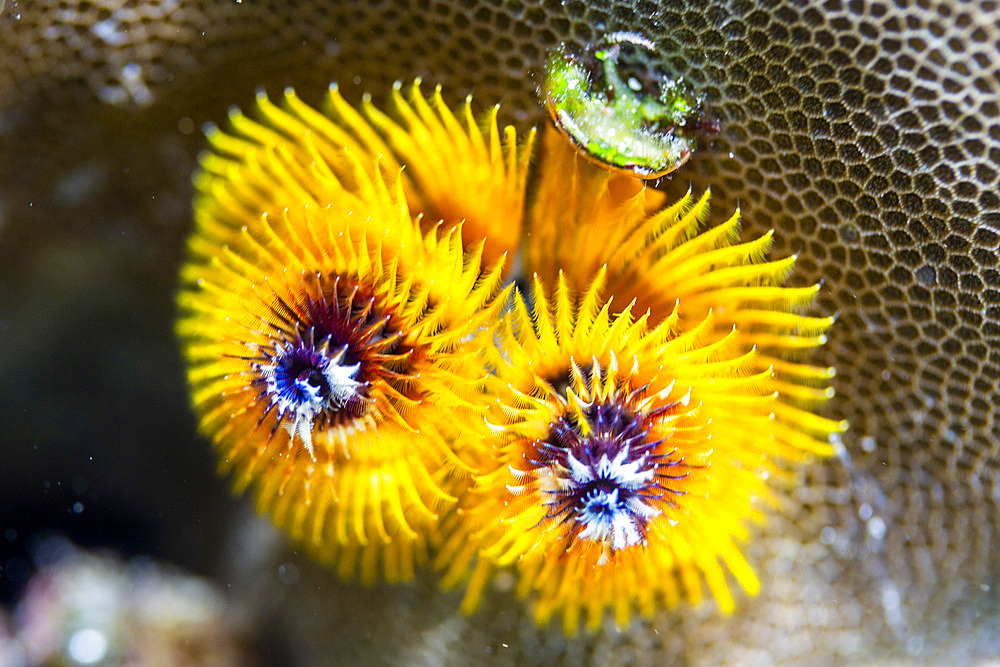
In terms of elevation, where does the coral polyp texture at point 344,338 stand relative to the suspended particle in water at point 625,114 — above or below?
below

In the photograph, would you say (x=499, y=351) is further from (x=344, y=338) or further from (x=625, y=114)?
(x=625, y=114)

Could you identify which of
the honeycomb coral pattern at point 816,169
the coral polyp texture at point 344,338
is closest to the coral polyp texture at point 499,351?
the coral polyp texture at point 344,338

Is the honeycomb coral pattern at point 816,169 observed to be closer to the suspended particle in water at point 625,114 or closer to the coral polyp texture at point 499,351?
the suspended particle in water at point 625,114

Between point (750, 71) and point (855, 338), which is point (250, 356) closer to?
point (750, 71)

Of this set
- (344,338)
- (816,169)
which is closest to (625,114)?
(816,169)

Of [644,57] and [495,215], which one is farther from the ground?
[644,57]

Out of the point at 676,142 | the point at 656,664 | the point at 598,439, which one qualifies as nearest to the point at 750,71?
the point at 676,142
